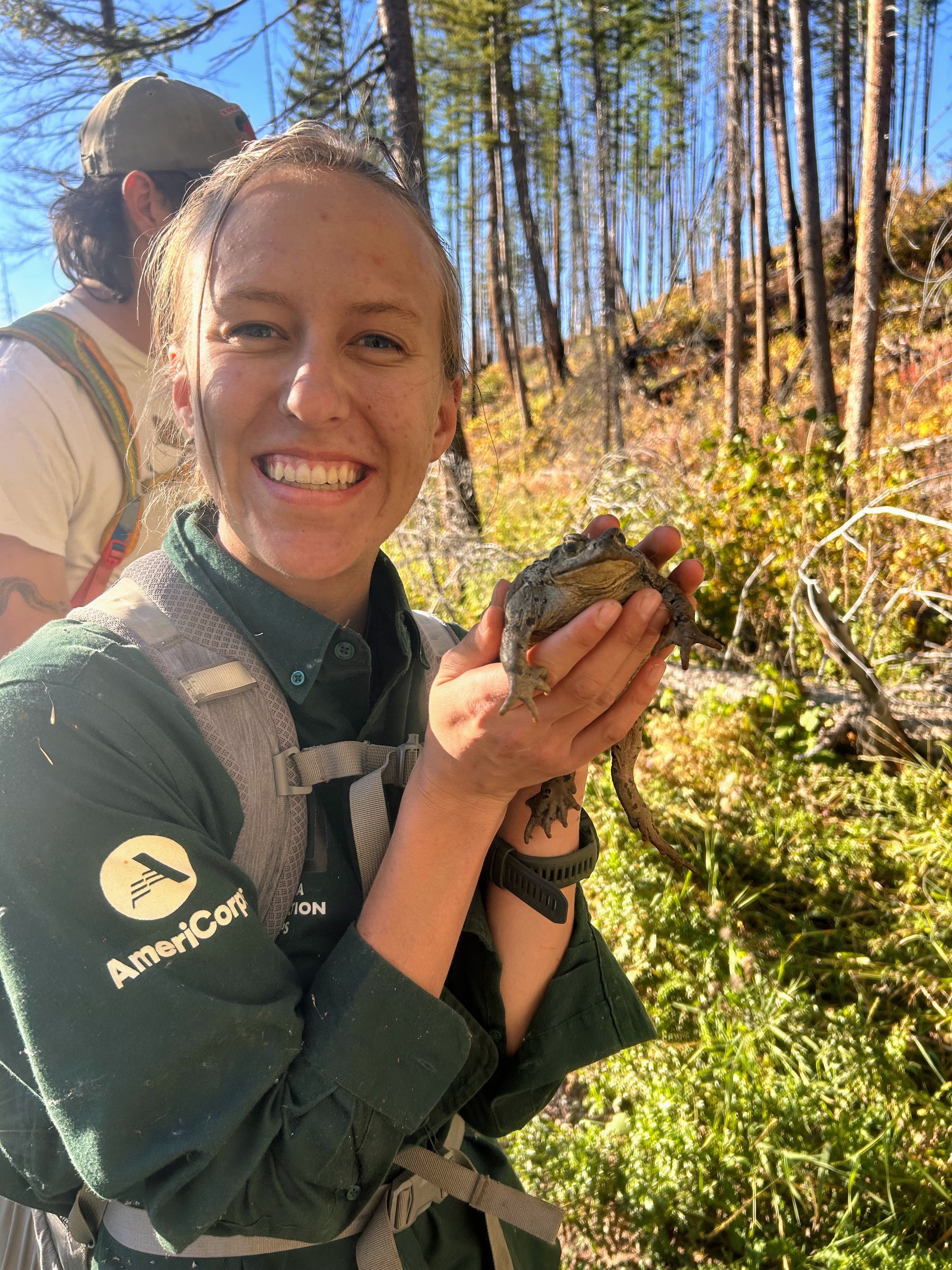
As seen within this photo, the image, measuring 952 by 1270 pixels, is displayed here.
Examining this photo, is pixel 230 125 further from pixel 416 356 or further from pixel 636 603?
pixel 636 603

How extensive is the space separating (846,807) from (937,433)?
546 centimetres

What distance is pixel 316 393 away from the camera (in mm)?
1348

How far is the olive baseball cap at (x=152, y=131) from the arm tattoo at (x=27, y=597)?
1651 millimetres

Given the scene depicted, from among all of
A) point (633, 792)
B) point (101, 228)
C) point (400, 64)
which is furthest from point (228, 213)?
point (400, 64)

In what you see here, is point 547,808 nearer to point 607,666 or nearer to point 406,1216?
point 607,666

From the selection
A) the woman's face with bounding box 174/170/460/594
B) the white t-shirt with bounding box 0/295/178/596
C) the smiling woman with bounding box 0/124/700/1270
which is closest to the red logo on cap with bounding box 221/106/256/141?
the white t-shirt with bounding box 0/295/178/596

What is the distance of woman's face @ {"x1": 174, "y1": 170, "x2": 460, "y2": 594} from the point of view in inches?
54.4

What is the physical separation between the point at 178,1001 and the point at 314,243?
1.28 meters

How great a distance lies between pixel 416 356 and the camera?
153 cm

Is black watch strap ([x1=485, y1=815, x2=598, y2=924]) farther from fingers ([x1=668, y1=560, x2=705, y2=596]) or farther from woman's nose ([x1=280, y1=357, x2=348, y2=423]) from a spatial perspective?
woman's nose ([x1=280, y1=357, x2=348, y2=423])

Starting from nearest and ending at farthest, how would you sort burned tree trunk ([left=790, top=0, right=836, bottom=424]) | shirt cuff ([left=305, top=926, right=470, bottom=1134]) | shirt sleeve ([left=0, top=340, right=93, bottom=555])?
shirt cuff ([left=305, top=926, right=470, bottom=1134]), shirt sleeve ([left=0, top=340, right=93, bottom=555]), burned tree trunk ([left=790, top=0, right=836, bottom=424])

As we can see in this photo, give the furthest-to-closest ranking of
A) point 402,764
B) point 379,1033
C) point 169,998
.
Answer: point 402,764 < point 379,1033 < point 169,998

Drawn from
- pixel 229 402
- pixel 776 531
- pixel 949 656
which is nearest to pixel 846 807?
pixel 949 656

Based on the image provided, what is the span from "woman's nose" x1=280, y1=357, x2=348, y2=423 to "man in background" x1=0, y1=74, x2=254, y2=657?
1.05 m
